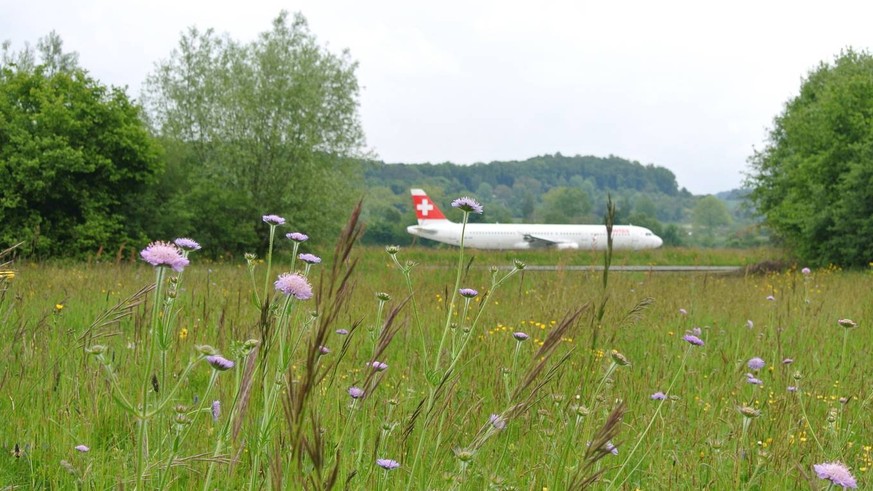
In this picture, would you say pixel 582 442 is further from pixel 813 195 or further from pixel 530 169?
pixel 530 169

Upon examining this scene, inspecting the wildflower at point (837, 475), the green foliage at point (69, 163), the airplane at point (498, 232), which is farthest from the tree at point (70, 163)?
the airplane at point (498, 232)

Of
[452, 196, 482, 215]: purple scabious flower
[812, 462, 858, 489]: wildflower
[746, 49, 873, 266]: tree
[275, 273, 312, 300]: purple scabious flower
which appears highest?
[746, 49, 873, 266]: tree

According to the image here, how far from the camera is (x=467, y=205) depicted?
1745 millimetres

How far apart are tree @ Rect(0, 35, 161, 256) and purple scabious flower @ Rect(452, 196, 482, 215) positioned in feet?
55.0

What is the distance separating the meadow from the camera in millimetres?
1328

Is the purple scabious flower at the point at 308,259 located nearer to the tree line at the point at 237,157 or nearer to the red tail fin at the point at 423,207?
the tree line at the point at 237,157

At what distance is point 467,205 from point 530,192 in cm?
15672

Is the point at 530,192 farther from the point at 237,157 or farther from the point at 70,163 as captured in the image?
the point at 70,163

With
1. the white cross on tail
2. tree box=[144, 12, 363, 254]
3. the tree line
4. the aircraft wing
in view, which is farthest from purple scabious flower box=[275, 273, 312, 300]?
the aircraft wing

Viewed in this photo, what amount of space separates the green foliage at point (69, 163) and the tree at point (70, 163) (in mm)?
22

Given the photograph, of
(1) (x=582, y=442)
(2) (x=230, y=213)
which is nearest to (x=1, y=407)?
(1) (x=582, y=442)

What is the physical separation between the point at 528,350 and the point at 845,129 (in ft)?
73.3

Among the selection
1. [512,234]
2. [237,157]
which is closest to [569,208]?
[512,234]

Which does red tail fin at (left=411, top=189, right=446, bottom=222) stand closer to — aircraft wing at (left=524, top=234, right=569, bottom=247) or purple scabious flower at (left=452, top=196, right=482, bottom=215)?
aircraft wing at (left=524, top=234, right=569, bottom=247)
